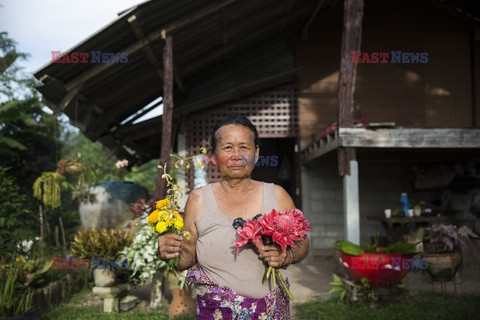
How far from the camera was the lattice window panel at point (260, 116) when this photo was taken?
33.5 ft

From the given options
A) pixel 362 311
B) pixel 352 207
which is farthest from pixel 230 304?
pixel 352 207

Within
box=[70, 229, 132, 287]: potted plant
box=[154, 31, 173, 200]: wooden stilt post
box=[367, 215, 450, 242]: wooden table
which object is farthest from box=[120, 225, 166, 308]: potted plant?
box=[367, 215, 450, 242]: wooden table

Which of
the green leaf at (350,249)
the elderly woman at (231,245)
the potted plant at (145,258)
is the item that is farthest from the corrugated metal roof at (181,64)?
the elderly woman at (231,245)

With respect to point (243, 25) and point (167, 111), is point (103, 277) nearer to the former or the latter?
point (167, 111)

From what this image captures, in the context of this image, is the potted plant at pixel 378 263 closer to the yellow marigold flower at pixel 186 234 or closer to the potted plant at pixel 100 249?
the potted plant at pixel 100 249

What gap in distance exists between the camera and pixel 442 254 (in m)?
6.36

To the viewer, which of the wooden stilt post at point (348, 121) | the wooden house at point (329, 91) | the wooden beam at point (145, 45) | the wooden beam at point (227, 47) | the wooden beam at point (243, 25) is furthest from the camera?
the wooden house at point (329, 91)

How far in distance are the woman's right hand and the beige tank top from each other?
119mm

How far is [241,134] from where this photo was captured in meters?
2.26

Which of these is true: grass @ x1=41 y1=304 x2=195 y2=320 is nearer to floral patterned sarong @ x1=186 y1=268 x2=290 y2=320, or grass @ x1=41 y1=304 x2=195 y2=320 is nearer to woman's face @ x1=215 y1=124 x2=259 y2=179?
floral patterned sarong @ x1=186 y1=268 x2=290 y2=320

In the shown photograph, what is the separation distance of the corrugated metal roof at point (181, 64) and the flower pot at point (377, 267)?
178 inches

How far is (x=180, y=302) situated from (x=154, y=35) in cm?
416

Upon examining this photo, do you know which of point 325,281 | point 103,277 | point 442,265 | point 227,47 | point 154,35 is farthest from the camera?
point 227,47

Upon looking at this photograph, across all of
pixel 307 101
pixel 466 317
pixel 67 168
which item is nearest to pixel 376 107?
pixel 307 101
